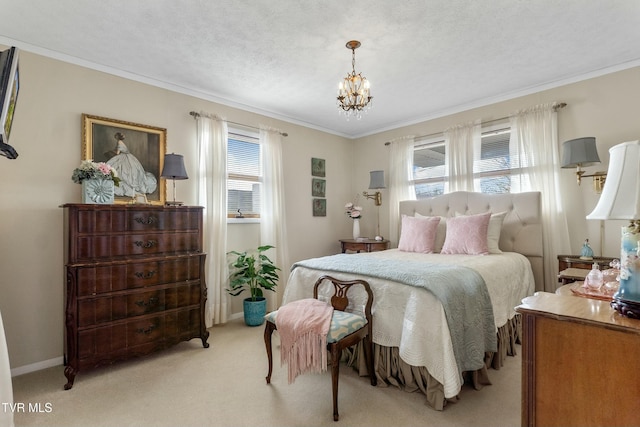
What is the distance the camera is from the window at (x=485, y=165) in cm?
382

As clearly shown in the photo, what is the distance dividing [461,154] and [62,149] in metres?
4.27

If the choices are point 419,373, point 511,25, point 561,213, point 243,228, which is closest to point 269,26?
point 511,25

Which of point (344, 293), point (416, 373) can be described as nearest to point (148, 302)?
point (344, 293)

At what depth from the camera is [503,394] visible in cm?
213

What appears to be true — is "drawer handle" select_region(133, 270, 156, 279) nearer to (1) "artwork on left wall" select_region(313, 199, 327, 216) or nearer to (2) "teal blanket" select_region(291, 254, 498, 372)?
(2) "teal blanket" select_region(291, 254, 498, 372)

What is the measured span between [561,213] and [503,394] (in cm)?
214

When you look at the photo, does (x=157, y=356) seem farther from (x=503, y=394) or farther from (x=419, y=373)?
(x=503, y=394)

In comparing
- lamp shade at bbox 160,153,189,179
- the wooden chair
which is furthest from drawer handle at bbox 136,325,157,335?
lamp shade at bbox 160,153,189,179

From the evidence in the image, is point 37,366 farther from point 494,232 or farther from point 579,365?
point 494,232

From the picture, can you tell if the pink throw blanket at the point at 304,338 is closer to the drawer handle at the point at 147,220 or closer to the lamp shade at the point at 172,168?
the drawer handle at the point at 147,220

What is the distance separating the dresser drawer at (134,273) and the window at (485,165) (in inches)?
125

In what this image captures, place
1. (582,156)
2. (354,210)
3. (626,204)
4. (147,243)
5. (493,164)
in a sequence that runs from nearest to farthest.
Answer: (626,204)
(147,243)
(582,156)
(493,164)
(354,210)

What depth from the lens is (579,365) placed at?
1142mm

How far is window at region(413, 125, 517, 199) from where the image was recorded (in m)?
3.82
